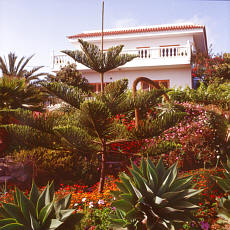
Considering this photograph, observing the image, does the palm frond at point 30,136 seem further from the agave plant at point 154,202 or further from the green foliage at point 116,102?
the agave plant at point 154,202

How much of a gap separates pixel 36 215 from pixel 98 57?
9.67ft

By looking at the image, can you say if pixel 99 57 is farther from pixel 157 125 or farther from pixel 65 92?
pixel 157 125

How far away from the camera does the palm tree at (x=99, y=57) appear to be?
470 cm

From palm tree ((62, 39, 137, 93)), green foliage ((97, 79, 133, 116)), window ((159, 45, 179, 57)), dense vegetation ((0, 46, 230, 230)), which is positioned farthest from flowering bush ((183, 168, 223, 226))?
window ((159, 45, 179, 57))

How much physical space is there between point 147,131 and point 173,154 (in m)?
2.60

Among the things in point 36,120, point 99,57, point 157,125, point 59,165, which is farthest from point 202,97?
point 36,120

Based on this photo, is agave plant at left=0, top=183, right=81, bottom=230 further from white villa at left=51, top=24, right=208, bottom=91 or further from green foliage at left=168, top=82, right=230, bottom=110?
white villa at left=51, top=24, right=208, bottom=91

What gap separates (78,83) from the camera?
14031 mm

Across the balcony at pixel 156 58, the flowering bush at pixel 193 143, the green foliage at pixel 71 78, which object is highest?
the balcony at pixel 156 58

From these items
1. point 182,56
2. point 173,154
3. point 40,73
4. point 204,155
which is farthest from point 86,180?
point 182,56

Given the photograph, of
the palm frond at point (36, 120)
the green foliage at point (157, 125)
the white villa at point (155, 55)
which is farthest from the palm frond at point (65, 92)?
the white villa at point (155, 55)

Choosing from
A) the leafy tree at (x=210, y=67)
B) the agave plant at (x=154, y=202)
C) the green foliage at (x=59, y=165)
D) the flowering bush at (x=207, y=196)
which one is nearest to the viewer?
the agave plant at (x=154, y=202)

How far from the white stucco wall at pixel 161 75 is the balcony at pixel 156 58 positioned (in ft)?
1.87

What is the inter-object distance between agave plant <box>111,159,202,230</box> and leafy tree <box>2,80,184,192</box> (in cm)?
133
